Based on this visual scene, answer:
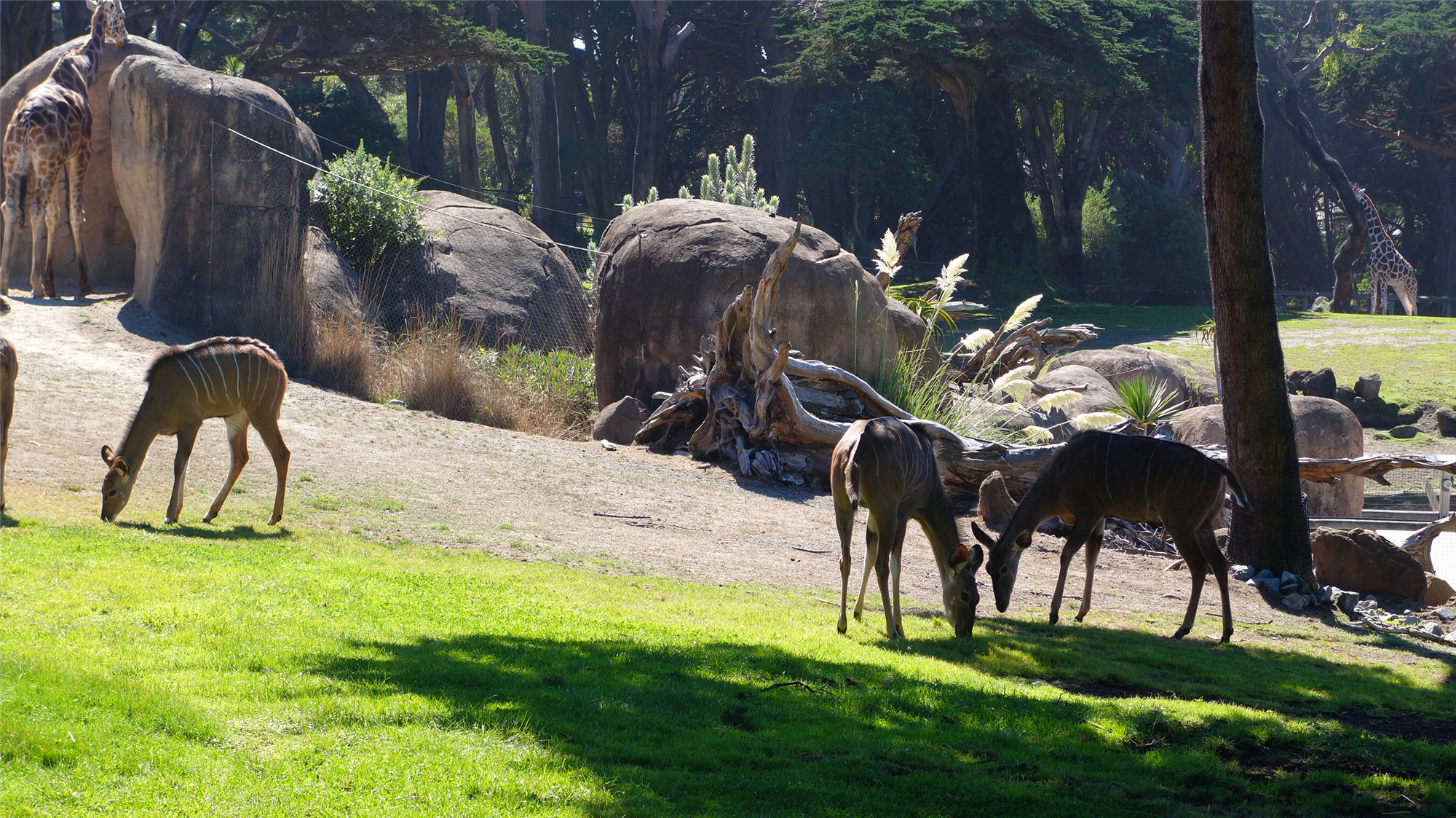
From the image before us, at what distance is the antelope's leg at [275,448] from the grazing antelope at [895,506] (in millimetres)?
4609

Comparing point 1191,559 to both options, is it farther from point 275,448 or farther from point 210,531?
point 210,531

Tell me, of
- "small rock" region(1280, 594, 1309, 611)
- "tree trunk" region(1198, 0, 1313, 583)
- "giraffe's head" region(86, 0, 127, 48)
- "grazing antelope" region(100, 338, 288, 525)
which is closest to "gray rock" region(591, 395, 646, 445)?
"grazing antelope" region(100, 338, 288, 525)

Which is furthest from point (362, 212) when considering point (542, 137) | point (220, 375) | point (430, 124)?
point (430, 124)

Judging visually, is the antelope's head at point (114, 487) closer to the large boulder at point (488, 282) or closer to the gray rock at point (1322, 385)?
the large boulder at point (488, 282)

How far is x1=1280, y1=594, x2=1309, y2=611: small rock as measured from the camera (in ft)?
34.5

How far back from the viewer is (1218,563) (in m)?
8.51

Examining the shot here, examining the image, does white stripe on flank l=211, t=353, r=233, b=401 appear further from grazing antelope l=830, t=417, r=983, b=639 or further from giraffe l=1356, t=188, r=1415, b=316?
giraffe l=1356, t=188, r=1415, b=316

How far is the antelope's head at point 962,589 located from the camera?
7.82 m

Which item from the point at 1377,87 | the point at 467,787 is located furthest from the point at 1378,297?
the point at 467,787

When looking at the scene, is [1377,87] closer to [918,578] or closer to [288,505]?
[918,578]

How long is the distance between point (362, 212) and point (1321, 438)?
14.9 m

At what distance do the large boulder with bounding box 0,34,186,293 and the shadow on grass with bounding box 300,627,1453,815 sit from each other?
16.5 meters

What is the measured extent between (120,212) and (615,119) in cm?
3471

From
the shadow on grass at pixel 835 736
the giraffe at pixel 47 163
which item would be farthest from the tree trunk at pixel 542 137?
the shadow on grass at pixel 835 736
